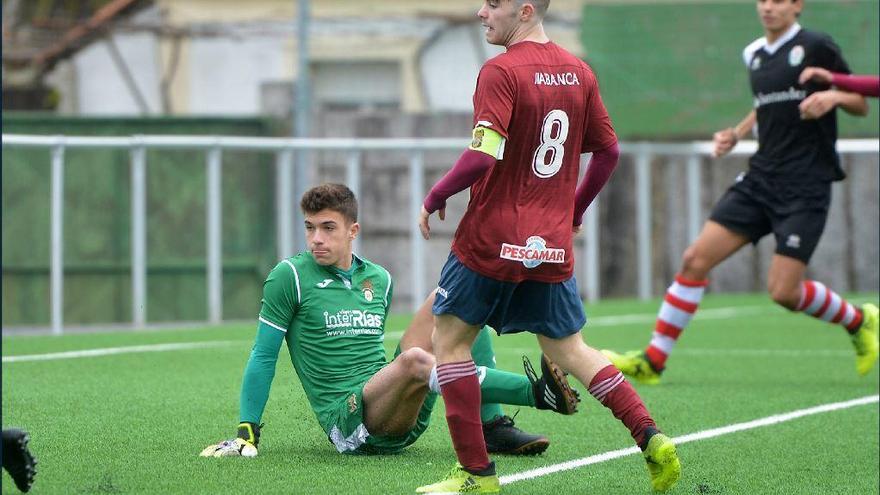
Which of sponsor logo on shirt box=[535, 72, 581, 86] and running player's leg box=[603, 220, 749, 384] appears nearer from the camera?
sponsor logo on shirt box=[535, 72, 581, 86]

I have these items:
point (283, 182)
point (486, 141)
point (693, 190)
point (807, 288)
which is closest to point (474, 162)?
point (486, 141)

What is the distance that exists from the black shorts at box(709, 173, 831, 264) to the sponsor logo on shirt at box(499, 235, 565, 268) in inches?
136

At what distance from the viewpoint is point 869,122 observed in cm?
1498

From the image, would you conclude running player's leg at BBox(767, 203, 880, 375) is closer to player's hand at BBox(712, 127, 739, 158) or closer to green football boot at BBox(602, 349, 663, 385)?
player's hand at BBox(712, 127, 739, 158)

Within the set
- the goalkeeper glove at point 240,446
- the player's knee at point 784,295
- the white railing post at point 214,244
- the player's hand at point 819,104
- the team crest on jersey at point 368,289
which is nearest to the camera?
the goalkeeper glove at point 240,446

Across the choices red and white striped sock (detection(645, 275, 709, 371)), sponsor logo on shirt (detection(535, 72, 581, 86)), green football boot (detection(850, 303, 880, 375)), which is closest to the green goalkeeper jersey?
sponsor logo on shirt (detection(535, 72, 581, 86))

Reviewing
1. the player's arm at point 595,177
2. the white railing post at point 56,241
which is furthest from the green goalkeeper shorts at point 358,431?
the white railing post at point 56,241

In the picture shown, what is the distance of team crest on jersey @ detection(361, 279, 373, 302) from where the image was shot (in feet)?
22.0

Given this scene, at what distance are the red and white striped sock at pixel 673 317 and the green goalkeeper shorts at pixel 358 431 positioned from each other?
2708 millimetres

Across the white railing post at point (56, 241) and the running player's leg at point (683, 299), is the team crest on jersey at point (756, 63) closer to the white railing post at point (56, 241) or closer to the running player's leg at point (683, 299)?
the running player's leg at point (683, 299)

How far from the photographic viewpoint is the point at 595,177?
612 centimetres

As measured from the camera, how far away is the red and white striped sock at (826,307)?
30.2 ft

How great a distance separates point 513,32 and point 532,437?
174 centimetres

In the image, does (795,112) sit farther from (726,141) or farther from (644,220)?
(644,220)
